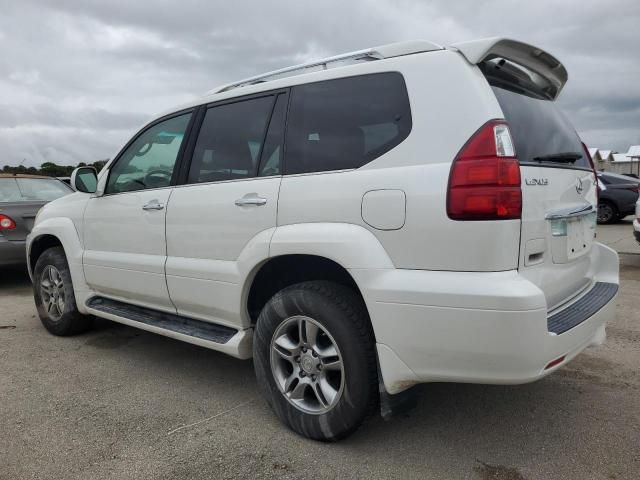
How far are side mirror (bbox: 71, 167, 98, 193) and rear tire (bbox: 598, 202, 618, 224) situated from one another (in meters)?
13.6

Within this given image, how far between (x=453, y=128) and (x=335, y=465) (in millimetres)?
1633

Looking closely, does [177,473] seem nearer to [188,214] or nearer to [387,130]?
[188,214]

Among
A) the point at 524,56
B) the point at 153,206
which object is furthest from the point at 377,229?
the point at 153,206

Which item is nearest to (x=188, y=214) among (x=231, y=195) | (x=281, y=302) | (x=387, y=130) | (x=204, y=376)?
(x=231, y=195)

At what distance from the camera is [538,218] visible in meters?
2.28

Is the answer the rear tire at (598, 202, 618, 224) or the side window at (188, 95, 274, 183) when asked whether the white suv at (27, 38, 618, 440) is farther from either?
the rear tire at (598, 202, 618, 224)

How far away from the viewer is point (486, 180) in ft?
7.02

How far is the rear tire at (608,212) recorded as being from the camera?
46.0ft

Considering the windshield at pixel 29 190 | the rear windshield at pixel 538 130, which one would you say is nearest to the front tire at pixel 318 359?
the rear windshield at pixel 538 130

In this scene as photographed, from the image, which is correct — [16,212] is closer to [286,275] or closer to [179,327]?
[179,327]

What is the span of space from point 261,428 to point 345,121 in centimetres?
170

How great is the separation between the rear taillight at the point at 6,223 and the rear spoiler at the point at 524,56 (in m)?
6.34

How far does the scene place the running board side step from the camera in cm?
301

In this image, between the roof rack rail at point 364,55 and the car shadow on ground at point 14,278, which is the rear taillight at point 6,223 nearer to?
the car shadow on ground at point 14,278
